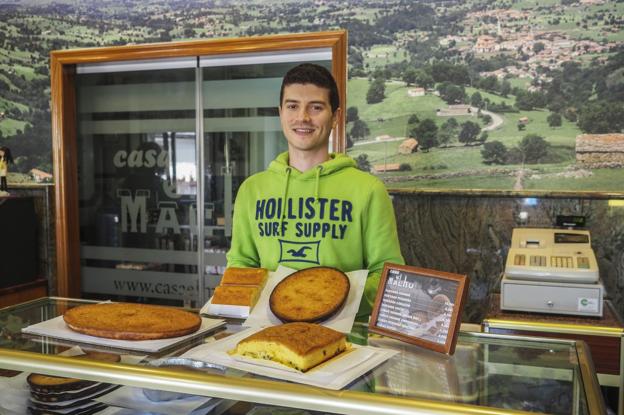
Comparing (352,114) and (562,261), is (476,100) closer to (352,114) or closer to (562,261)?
(352,114)

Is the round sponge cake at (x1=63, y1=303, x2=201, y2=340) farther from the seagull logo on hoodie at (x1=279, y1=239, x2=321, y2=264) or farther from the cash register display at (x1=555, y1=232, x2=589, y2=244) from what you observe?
the cash register display at (x1=555, y1=232, x2=589, y2=244)

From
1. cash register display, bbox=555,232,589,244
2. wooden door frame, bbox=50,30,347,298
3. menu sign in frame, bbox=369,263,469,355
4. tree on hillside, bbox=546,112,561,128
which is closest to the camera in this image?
menu sign in frame, bbox=369,263,469,355

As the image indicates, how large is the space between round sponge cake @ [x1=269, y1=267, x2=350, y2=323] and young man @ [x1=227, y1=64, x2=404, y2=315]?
0.32 metres

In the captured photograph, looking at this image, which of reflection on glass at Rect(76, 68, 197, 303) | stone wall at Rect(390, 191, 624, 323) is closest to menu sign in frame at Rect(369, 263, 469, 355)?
stone wall at Rect(390, 191, 624, 323)

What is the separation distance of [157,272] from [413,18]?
9.46ft

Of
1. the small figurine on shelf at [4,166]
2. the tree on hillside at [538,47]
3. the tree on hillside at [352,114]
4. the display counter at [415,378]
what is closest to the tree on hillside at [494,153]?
the tree on hillside at [538,47]

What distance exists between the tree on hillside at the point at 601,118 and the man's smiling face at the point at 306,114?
7.36ft

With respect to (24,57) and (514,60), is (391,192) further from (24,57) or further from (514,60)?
(24,57)

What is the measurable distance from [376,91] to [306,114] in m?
2.16

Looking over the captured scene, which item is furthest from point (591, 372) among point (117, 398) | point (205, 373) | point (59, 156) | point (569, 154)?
point (59, 156)

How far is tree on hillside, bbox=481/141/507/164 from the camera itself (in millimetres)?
3811

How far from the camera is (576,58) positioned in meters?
3.71

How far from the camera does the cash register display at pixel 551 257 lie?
2.77 meters

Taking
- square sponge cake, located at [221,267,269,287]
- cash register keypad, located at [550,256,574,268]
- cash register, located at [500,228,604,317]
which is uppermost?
square sponge cake, located at [221,267,269,287]
